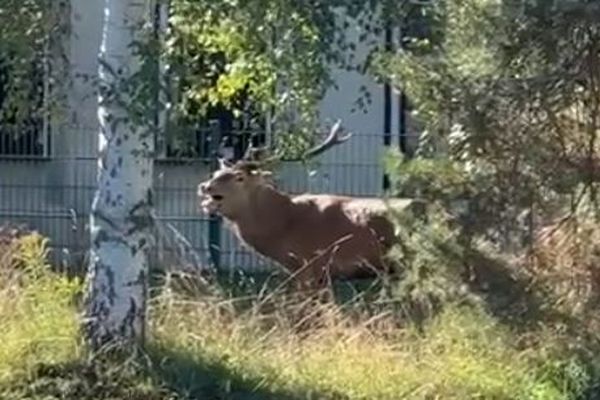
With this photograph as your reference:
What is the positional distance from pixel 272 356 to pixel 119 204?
158 centimetres

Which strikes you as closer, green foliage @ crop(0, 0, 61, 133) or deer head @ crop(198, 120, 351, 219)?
green foliage @ crop(0, 0, 61, 133)

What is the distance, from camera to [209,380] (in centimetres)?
1058

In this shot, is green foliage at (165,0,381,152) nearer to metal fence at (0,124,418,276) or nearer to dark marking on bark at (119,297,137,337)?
dark marking on bark at (119,297,137,337)

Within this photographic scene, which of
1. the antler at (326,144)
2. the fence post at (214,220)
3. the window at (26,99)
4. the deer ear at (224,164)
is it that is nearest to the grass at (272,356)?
the window at (26,99)

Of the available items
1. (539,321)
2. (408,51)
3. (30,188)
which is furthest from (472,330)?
(30,188)

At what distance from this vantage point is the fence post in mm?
17220

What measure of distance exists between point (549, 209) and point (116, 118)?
2.69 m

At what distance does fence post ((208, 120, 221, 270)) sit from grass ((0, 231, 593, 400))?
5.13m

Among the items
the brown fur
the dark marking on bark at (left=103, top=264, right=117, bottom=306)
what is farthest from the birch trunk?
the brown fur

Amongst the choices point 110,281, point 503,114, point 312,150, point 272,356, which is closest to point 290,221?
point 312,150

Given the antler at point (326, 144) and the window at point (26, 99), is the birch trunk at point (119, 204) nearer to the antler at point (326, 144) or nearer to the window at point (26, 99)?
the window at point (26, 99)

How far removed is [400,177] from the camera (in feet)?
35.0

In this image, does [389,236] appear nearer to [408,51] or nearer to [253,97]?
[253,97]

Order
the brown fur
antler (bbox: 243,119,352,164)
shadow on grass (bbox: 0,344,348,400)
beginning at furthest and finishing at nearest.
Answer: the brown fur, antler (bbox: 243,119,352,164), shadow on grass (bbox: 0,344,348,400)
